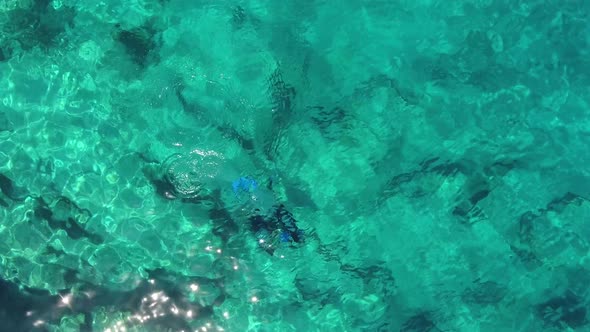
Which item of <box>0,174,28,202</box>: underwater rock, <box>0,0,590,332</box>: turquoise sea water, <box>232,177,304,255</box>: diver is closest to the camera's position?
<box>0,0,590,332</box>: turquoise sea water

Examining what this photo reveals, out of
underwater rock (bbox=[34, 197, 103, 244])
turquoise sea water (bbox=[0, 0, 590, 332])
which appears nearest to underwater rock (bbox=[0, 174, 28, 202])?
turquoise sea water (bbox=[0, 0, 590, 332])

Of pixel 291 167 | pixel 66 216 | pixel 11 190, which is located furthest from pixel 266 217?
pixel 11 190

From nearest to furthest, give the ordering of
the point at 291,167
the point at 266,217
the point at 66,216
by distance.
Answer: the point at 66,216
the point at 266,217
the point at 291,167

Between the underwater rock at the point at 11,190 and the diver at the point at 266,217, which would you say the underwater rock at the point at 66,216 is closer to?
the underwater rock at the point at 11,190

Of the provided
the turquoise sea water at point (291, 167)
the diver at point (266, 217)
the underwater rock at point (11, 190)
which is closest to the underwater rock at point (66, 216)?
the turquoise sea water at point (291, 167)

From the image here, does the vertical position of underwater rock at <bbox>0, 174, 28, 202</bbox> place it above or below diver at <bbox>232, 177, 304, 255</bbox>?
above

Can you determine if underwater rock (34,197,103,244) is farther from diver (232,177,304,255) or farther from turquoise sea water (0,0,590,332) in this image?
diver (232,177,304,255)

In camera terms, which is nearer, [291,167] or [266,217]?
[266,217]

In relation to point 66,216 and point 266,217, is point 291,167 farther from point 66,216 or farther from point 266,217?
point 66,216
